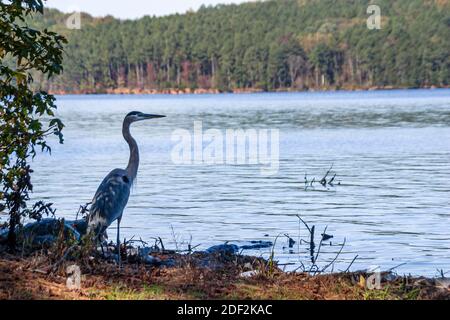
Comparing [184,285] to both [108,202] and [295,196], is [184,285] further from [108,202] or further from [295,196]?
[295,196]

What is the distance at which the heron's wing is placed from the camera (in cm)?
1253

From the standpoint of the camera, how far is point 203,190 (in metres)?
27.1

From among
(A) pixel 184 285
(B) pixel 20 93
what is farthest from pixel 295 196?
(A) pixel 184 285

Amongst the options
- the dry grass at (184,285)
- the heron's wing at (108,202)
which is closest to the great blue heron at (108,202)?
the heron's wing at (108,202)

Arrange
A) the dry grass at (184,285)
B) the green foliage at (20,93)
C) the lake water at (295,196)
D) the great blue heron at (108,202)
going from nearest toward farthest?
1. the dry grass at (184,285)
2. the green foliage at (20,93)
3. the great blue heron at (108,202)
4. the lake water at (295,196)

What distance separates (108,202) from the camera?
41.4 ft

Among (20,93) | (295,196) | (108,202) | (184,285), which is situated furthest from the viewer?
(295,196)

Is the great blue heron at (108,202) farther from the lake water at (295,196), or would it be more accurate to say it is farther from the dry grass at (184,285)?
the lake water at (295,196)

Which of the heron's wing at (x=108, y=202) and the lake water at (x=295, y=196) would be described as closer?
the heron's wing at (x=108, y=202)

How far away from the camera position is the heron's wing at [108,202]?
12.5 meters

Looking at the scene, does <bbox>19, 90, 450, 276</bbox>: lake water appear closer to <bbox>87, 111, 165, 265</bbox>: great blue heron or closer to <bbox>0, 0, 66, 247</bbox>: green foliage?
<bbox>87, 111, 165, 265</bbox>: great blue heron

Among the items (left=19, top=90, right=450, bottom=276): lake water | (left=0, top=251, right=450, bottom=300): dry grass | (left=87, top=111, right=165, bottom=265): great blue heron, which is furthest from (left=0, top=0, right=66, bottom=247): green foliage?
(left=19, top=90, right=450, bottom=276): lake water

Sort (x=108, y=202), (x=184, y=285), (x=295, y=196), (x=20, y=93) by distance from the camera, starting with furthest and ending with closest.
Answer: (x=295, y=196), (x=108, y=202), (x=20, y=93), (x=184, y=285)
